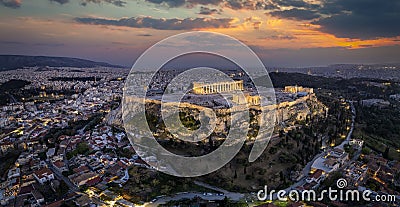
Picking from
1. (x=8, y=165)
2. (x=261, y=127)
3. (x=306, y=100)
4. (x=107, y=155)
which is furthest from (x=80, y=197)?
(x=306, y=100)

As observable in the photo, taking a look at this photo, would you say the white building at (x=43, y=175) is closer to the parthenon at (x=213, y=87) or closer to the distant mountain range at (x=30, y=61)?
the parthenon at (x=213, y=87)

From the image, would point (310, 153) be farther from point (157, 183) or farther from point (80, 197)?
point (80, 197)
